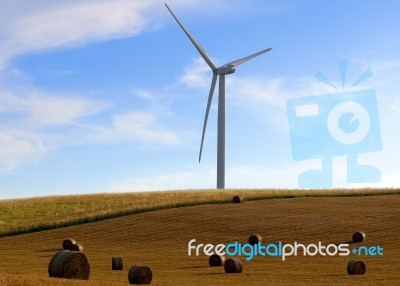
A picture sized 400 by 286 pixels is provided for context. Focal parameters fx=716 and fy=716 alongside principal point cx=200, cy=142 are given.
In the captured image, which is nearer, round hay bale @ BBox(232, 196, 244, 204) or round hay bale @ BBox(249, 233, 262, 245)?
round hay bale @ BBox(249, 233, 262, 245)

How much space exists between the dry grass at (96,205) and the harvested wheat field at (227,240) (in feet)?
9.23

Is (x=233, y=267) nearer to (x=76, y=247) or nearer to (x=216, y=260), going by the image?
(x=216, y=260)

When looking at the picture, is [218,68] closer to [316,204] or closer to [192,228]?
[316,204]

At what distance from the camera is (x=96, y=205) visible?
64.4m

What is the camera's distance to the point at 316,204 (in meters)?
58.4

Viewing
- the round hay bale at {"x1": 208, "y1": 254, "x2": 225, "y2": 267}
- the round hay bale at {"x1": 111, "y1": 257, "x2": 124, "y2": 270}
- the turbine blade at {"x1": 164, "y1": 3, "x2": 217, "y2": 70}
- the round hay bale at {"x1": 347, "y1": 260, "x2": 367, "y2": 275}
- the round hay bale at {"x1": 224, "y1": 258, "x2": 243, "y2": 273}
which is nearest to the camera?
the round hay bale at {"x1": 347, "y1": 260, "x2": 367, "y2": 275}

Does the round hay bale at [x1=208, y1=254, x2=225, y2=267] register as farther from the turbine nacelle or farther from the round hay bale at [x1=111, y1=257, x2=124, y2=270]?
the turbine nacelle

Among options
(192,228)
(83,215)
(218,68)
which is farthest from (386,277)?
(218,68)

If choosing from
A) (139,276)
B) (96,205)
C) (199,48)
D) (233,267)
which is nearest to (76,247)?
(233,267)

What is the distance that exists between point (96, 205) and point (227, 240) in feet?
74.8
